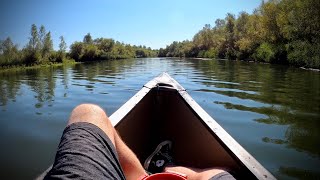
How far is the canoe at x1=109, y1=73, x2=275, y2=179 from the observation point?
6.33 ft

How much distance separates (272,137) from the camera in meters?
4.48

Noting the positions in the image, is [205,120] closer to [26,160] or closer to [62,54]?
[26,160]

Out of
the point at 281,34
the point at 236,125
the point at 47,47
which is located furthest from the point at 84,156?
the point at 47,47

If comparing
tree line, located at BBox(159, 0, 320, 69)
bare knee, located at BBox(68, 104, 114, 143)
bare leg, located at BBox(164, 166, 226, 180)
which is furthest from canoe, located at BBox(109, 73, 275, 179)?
tree line, located at BBox(159, 0, 320, 69)

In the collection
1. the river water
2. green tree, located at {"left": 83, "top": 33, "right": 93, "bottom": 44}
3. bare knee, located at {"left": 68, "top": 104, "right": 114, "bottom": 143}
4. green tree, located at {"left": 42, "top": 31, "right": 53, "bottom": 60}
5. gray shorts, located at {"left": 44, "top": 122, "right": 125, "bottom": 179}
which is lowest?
the river water

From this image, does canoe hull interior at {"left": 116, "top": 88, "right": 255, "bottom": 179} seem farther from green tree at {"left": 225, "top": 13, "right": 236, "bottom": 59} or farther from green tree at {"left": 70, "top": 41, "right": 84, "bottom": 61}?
green tree at {"left": 70, "top": 41, "right": 84, "bottom": 61}

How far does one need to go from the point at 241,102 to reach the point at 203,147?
494cm

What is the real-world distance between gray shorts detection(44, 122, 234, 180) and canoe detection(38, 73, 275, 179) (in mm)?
424

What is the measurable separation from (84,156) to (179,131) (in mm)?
2094

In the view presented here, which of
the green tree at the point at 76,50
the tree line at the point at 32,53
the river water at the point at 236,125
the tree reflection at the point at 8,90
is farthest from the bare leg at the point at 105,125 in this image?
the green tree at the point at 76,50

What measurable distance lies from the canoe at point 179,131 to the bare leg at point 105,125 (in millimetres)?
658

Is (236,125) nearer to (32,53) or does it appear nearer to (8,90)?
(8,90)

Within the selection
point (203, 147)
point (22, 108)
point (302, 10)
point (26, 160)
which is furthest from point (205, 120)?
point (302, 10)

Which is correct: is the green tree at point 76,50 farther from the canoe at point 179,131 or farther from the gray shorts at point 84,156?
the gray shorts at point 84,156
